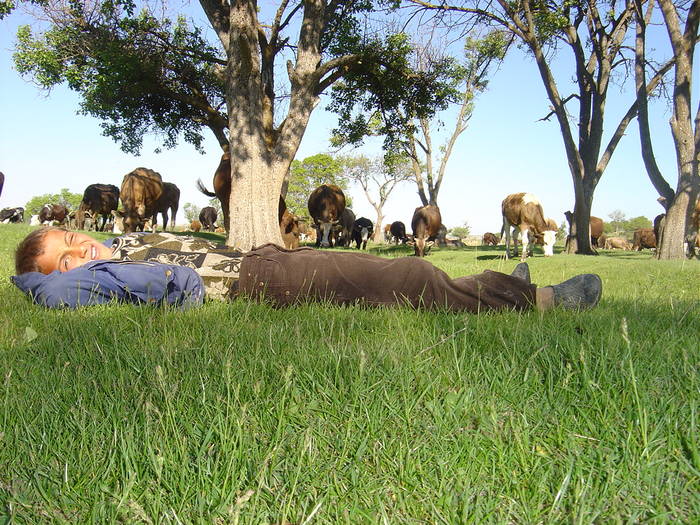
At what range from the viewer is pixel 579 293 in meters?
3.88

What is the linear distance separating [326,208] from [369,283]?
23.3m

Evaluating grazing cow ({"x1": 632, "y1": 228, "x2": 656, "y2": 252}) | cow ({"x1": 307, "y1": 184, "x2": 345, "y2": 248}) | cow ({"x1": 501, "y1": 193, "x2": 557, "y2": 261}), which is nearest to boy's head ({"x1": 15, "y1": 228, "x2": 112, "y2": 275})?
cow ({"x1": 501, "y1": 193, "x2": 557, "y2": 261})

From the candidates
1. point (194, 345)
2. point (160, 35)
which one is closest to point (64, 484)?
point (194, 345)

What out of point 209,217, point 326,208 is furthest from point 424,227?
point 209,217

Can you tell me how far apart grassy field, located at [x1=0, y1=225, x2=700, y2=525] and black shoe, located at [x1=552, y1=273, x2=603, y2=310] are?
4.45 ft

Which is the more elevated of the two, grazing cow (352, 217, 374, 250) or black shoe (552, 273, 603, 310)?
grazing cow (352, 217, 374, 250)

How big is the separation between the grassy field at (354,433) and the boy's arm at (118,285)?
121 centimetres

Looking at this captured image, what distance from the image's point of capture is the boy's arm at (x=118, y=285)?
364cm

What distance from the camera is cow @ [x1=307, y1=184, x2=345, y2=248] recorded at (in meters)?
26.9

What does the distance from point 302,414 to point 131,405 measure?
2.00ft

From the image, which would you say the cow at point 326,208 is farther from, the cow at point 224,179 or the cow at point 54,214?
the cow at point 54,214

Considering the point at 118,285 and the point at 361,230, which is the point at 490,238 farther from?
the point at 118,285

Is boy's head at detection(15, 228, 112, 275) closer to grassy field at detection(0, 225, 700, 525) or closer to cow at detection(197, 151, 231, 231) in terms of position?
grassy field at detection(0, 225, 700, 525)

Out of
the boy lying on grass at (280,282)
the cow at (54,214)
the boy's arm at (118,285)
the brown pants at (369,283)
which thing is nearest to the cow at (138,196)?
the boy lying on grass at (280,282)
